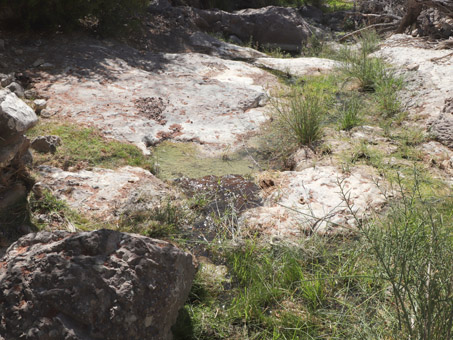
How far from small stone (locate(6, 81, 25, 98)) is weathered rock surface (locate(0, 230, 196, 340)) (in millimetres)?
3522

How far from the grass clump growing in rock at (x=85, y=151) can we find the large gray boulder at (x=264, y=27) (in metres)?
6.24

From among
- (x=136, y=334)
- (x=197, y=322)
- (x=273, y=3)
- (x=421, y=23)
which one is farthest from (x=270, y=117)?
(x=273, y=3)

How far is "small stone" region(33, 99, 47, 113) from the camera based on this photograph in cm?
486

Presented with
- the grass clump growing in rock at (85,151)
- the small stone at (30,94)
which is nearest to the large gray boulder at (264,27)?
the small stone at (30,94)

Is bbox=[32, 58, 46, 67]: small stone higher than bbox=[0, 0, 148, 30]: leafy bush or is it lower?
lower

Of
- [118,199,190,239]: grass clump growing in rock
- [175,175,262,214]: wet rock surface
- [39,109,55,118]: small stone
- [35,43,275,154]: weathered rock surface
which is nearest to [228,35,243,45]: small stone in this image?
[35,43,275,154]: weathered rock surface

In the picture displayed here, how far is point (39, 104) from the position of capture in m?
4.87

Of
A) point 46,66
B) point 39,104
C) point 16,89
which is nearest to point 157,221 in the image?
point 39,104

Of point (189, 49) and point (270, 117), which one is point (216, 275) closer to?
point (270, 117)

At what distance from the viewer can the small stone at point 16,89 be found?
4.93 meters

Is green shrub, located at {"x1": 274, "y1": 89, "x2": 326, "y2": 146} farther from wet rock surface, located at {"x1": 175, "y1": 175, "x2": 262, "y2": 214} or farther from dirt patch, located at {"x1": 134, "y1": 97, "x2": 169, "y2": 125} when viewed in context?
dirt patch, located at {"x1": 134, "y1": 97, "x2": 169, "y2": 125}

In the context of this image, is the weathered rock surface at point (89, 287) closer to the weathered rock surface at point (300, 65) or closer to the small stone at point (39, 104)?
the small stone at point (39, 104)

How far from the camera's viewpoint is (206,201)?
3734 millimetres

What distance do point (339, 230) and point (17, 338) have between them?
2.19 metres
